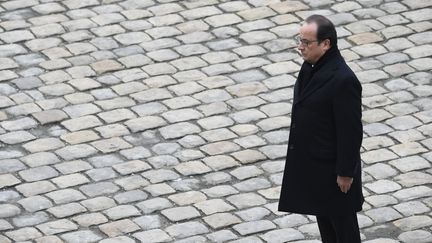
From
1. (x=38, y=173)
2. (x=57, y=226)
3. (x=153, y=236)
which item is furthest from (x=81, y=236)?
(x=38, y=173)

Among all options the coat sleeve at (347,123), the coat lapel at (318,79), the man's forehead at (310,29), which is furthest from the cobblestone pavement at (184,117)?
the man's forehead at (310,29)

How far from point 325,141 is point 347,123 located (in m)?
0.21

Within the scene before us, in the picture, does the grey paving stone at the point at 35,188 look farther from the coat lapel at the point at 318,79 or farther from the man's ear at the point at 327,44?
the man's ear at the point at 327,44

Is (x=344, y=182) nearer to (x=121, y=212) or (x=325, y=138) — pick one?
(x=325, y=138)

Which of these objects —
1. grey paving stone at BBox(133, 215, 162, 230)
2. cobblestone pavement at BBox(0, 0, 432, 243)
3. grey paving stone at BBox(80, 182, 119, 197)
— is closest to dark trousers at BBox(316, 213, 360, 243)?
cobblestone pavement at BBox(0, 0, 432, 243)

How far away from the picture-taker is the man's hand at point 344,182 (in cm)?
717

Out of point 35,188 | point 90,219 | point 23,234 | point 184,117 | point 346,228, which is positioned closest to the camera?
point 346,228

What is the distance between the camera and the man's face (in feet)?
23.4

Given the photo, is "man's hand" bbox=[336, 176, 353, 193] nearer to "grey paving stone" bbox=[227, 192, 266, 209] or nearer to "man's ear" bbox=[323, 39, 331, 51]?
"man's ear" bbox=[323, 39, 331, 51]

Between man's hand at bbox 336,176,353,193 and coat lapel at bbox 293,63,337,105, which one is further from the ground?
coat lapel at bbox 293,63,337,105

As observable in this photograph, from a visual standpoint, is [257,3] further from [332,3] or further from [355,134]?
[355,134]

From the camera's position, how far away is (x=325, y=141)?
7.22 m

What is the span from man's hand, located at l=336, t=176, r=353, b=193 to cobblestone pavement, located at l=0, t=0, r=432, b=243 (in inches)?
42.0

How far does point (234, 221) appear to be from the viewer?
839 cm
